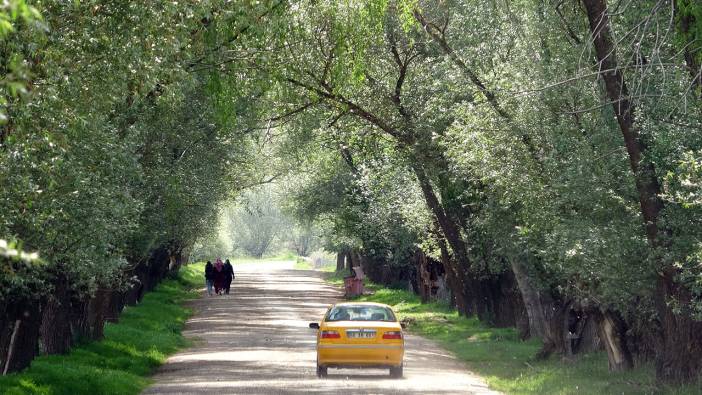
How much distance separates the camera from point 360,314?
2123 cm

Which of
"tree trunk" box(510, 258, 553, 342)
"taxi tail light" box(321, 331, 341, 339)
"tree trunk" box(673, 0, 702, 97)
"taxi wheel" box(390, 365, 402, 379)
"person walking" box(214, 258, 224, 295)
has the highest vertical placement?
"tree trunk" box(673, 0, 702, 97)

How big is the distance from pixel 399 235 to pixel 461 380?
93.5 feet

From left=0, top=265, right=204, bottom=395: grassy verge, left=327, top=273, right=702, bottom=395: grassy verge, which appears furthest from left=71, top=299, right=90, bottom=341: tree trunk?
left=327, top=273, right=702, bottom=395: grassy verge

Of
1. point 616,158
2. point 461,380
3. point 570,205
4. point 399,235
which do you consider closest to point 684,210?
point 616,158

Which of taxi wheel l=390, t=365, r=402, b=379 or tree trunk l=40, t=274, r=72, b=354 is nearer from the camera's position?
taxi wheel l=390, t=365, r=402, b=379

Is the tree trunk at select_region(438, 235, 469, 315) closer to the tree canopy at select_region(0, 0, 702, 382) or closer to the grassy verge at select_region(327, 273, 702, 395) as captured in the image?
the grassy verge at select_region(327, 273, 702, 395)

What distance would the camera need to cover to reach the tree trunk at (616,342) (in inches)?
802

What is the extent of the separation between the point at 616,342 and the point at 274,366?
6.36 meters

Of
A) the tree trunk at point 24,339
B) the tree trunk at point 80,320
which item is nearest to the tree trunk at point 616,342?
the tree trunk at point 24,339

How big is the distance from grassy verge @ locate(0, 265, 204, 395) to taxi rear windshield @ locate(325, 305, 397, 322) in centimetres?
345

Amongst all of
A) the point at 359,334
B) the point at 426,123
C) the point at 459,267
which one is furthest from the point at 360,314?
the point at 459,267

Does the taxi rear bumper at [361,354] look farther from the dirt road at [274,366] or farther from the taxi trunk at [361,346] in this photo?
the dirt road at [274,366]

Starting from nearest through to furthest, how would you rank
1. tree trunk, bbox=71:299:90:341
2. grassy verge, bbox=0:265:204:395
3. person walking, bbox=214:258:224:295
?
grassy verge, bbox=0:265:204:395 → tree trunk, bbox=71:299:90:341 → person walking, bbox=214:258:224:295

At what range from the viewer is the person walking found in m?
57.1
